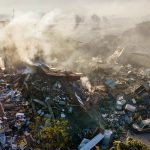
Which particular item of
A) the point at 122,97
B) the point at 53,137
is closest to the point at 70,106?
the point at 53,137

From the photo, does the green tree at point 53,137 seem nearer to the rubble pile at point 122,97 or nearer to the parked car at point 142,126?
the rubble pile at point 122,97

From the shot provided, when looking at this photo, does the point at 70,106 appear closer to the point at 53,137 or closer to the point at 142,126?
the point at 53,137

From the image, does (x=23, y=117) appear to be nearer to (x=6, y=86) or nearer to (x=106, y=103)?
(x=6, y=86)

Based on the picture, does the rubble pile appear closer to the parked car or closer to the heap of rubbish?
the heap of rubbish

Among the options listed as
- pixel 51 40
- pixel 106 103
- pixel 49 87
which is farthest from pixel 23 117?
pixel 51 40

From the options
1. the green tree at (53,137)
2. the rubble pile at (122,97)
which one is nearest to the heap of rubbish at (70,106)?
the rubble pile at (122,97)

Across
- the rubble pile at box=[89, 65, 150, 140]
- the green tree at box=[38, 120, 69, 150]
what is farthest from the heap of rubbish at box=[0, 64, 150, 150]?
the green tree at box=[38, 120, 69, 150]
